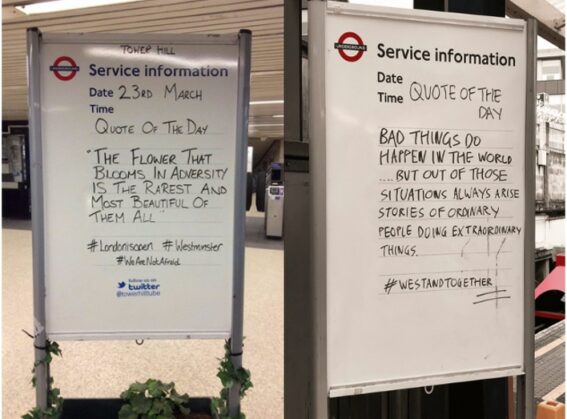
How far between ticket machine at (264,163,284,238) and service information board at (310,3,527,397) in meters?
7.15

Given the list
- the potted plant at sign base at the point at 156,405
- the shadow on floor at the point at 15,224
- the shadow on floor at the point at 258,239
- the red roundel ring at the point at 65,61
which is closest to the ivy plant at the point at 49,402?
the potted plant at sign base at the point at 156,405

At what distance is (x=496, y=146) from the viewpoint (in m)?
1.44

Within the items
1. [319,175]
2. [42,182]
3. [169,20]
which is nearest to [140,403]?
[42,182]

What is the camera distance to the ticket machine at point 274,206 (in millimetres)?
8773

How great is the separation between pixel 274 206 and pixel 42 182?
6.98m

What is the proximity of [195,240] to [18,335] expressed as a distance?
2955mm

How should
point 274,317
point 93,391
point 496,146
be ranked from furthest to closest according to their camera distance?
point 274,317 → point 93,391 → point 496,146

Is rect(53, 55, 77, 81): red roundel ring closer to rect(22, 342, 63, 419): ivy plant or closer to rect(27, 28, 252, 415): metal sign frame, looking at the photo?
rect(27, 28, 252, 415): metal sign frame

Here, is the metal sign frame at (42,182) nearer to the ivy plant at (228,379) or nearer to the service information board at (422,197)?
the ivy plant at (228,379)

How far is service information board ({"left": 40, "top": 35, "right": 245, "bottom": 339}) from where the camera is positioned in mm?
1952

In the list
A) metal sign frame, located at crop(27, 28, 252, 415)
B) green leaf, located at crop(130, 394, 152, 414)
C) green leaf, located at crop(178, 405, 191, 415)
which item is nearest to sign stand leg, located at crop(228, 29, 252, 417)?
metal sign frame, located at crop(27, 28, 252, 415)

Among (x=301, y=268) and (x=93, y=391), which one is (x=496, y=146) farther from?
(x=93, y=391)

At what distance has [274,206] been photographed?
29.1 feet

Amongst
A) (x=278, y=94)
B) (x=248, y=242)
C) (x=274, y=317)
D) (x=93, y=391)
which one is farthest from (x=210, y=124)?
(x=248, y=242)
